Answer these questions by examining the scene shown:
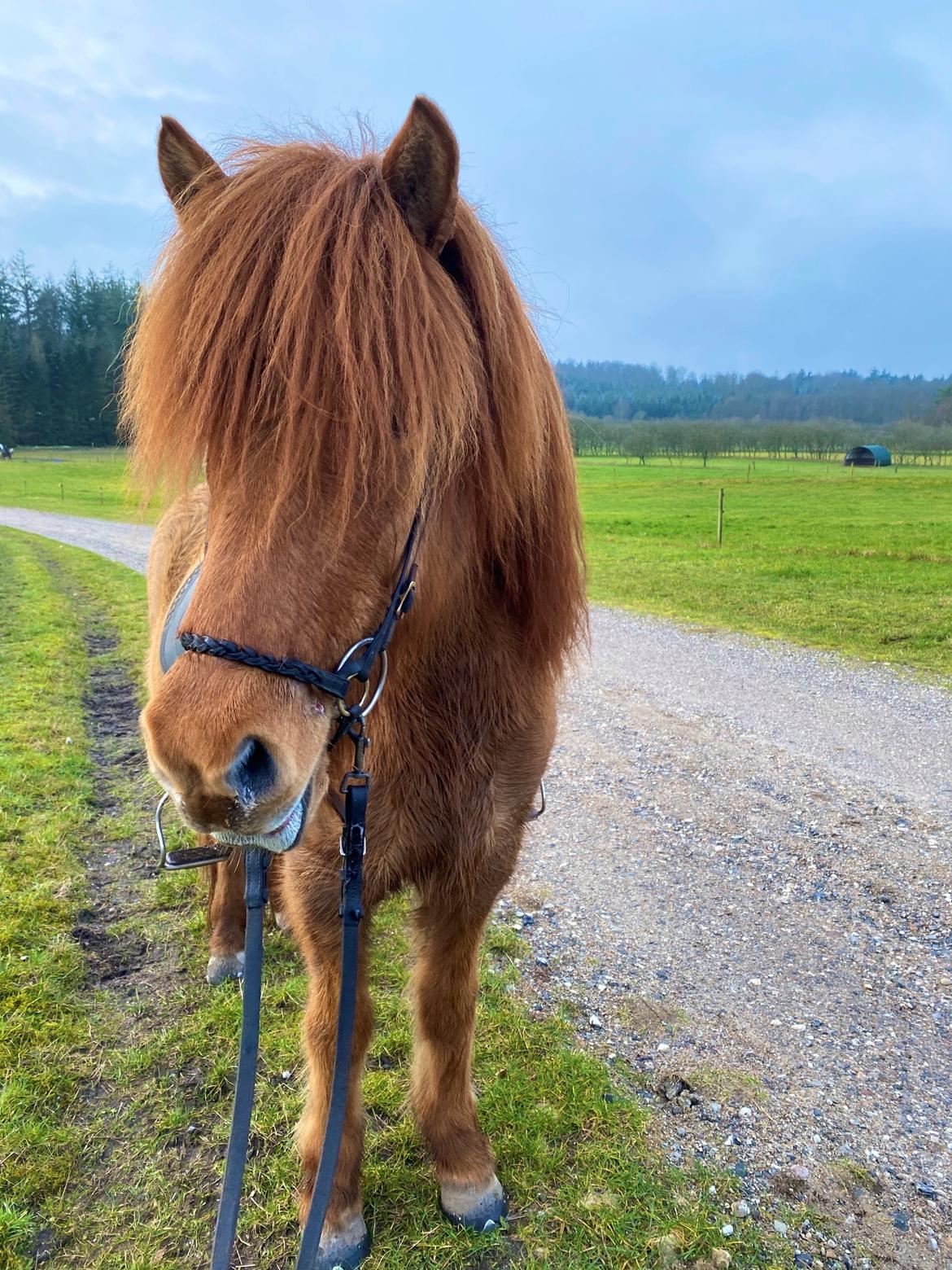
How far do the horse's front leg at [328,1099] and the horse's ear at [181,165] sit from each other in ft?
6.83

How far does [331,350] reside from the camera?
1407mm

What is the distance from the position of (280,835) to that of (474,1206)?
186cm

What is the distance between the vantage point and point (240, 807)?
1266mm

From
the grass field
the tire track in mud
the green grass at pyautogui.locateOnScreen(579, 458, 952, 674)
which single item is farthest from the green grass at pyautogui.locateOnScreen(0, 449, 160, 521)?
the tire track in mud

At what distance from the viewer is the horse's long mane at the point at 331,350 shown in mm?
1389

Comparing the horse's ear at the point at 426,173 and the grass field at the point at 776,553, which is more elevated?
the horse's ear at the point at 426,173

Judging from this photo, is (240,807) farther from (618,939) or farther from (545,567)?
(618,939)

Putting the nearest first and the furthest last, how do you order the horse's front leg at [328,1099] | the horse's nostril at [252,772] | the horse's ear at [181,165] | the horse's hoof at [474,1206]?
the horse's nostril at [252,772]
the horse's ear at [181,165]
the horse's front leg at [328,1099]
the horse's hoof at [474,1206]

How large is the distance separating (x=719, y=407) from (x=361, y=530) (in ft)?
431

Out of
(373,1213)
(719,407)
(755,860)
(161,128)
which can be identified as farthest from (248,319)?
(719,407)

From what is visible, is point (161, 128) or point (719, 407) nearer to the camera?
point (161, 128)

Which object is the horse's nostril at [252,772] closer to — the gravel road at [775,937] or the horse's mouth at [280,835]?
the horse's mouth at [280,835]

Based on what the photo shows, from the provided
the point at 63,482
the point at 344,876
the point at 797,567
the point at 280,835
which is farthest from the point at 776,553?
the point at 63,482

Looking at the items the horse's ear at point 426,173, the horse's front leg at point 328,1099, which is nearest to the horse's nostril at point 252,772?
the horse's front leg at point 328,1099
